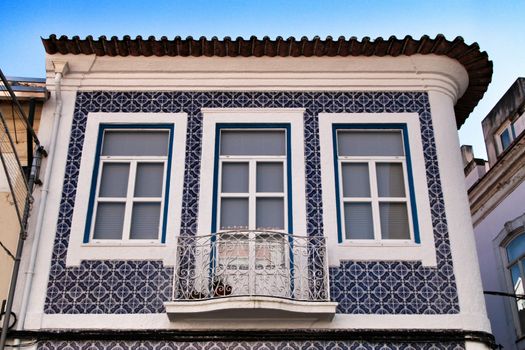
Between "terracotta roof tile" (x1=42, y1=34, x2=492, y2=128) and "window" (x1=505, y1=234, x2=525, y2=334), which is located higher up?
"terracotta roof tile" (x1=42, y1=34, x2=492, y2=128)

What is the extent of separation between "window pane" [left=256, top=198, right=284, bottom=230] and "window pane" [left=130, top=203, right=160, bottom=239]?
3.96 feet

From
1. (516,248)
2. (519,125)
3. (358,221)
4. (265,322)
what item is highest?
(519,125)

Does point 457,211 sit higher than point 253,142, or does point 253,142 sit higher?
point 253,142

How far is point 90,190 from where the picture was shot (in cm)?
857

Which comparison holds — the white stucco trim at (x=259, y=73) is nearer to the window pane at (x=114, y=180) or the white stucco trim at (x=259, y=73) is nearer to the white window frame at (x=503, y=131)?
the window pane at (x=114, y=180)

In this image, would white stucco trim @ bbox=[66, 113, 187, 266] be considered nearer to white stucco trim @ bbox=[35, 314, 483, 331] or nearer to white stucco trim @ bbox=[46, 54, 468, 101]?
white stucco trim @ bbox=[46, 54, 468, 101]

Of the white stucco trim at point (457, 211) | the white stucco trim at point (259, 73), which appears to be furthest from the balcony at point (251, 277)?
the white stucco trim at point (259, 73)

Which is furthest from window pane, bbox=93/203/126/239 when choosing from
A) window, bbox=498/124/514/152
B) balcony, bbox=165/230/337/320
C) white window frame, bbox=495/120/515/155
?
window, bbox=498/124/514/152

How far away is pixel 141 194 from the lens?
8.67 metres

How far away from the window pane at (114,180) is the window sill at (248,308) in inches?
72.2

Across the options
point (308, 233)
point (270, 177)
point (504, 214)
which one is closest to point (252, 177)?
point (270, 177)

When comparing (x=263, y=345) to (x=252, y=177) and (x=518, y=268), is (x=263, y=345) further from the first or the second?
(x=518, y=268)

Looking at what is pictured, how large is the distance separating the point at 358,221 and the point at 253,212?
125cm

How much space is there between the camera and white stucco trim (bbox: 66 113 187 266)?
8102 millimetres
